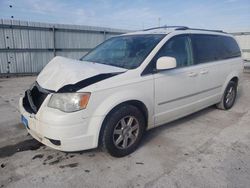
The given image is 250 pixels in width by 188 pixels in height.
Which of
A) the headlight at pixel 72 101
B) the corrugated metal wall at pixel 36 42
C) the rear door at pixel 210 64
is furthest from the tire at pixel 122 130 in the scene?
the corrugated metal wall at pixel 36 42

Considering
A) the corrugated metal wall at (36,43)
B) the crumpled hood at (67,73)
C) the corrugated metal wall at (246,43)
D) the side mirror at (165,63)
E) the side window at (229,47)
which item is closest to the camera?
the crumpled hood at (67,73)

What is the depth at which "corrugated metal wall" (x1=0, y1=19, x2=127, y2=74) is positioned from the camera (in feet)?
33.3

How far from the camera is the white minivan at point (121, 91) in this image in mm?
2617

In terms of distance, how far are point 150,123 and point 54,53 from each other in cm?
959

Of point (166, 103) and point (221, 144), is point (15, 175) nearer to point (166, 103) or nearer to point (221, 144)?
point (166, 103)

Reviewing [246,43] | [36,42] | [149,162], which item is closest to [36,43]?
[36,42]

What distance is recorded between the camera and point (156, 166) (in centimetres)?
287

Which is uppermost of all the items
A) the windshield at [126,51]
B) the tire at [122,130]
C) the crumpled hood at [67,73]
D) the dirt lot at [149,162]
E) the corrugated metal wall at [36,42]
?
the corrugated metal wall at [36,42]

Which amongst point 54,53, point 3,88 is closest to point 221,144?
point 3,88

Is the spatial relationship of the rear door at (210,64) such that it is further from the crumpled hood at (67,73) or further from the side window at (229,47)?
the crumpled hood at (67,73)

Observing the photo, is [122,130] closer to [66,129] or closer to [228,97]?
[66,129]

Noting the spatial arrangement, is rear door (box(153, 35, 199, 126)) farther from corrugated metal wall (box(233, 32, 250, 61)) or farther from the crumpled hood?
corrugated metal wall (box(233, 32, 250, 61))

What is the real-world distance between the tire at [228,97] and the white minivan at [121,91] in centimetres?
78

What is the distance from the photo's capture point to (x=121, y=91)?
9.33ft
